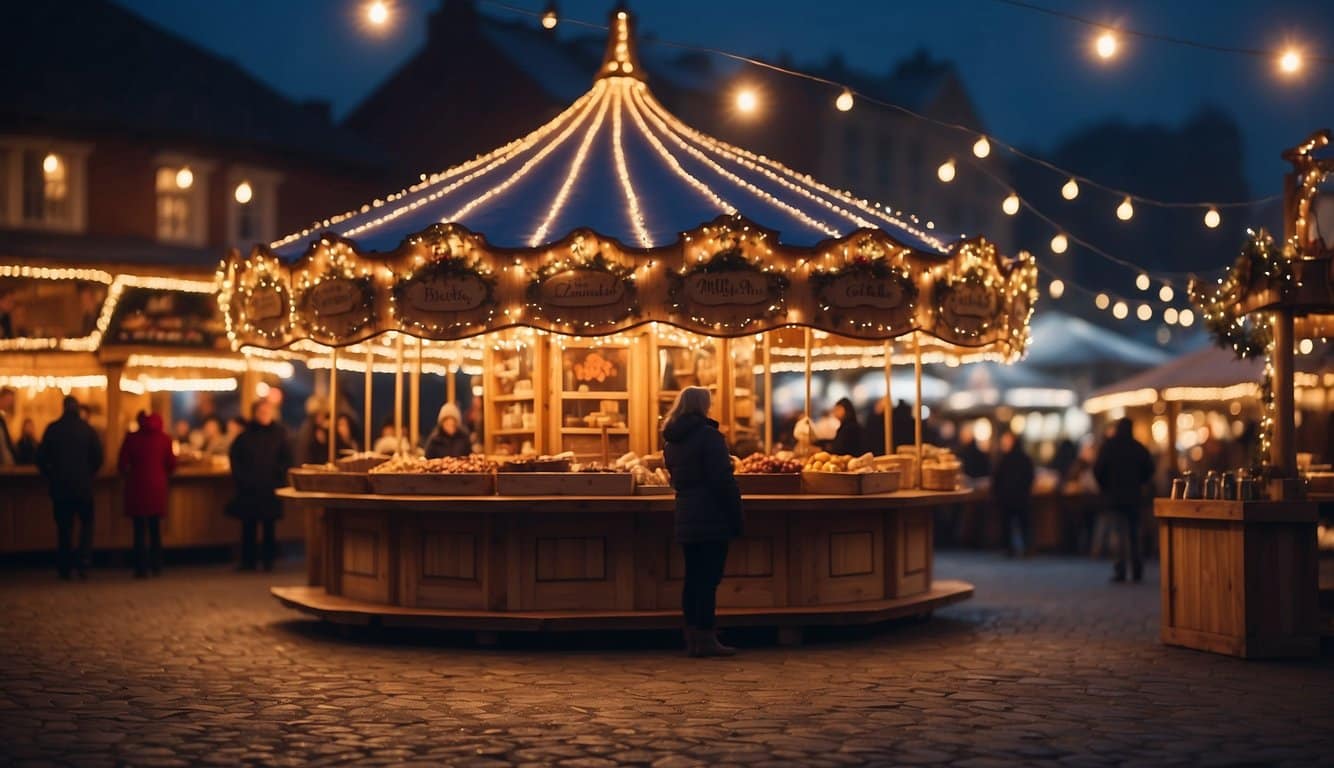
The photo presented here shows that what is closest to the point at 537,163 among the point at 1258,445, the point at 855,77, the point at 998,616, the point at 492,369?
the point at 492,369

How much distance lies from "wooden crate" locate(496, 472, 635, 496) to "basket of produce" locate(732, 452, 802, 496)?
3.16 feet

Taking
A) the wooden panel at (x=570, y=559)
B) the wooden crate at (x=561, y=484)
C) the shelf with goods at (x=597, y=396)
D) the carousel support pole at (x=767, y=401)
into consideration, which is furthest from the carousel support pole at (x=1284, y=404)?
the shelf with goods at (x=597, y=396)

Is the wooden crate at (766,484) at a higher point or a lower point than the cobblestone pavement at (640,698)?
higher

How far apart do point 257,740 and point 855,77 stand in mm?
48603

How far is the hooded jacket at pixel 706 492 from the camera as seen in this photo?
39.2 feet

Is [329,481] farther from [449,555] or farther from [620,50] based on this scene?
[620,50]

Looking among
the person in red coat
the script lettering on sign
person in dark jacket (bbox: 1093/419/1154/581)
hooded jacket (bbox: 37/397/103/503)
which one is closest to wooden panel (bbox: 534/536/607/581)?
the script lettering on sign

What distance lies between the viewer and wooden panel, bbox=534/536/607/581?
43.0 ft

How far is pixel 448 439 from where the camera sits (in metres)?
17.3

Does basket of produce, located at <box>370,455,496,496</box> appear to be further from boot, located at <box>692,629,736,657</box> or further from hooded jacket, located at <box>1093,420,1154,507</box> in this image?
hooded jacket, located at <box>1093,420,1154,507</box>

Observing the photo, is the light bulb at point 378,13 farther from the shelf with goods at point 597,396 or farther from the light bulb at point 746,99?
the light bulb at point 746,99

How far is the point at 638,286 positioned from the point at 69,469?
7.79m

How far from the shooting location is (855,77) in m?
55.0

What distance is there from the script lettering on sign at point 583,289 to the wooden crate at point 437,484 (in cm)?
187
